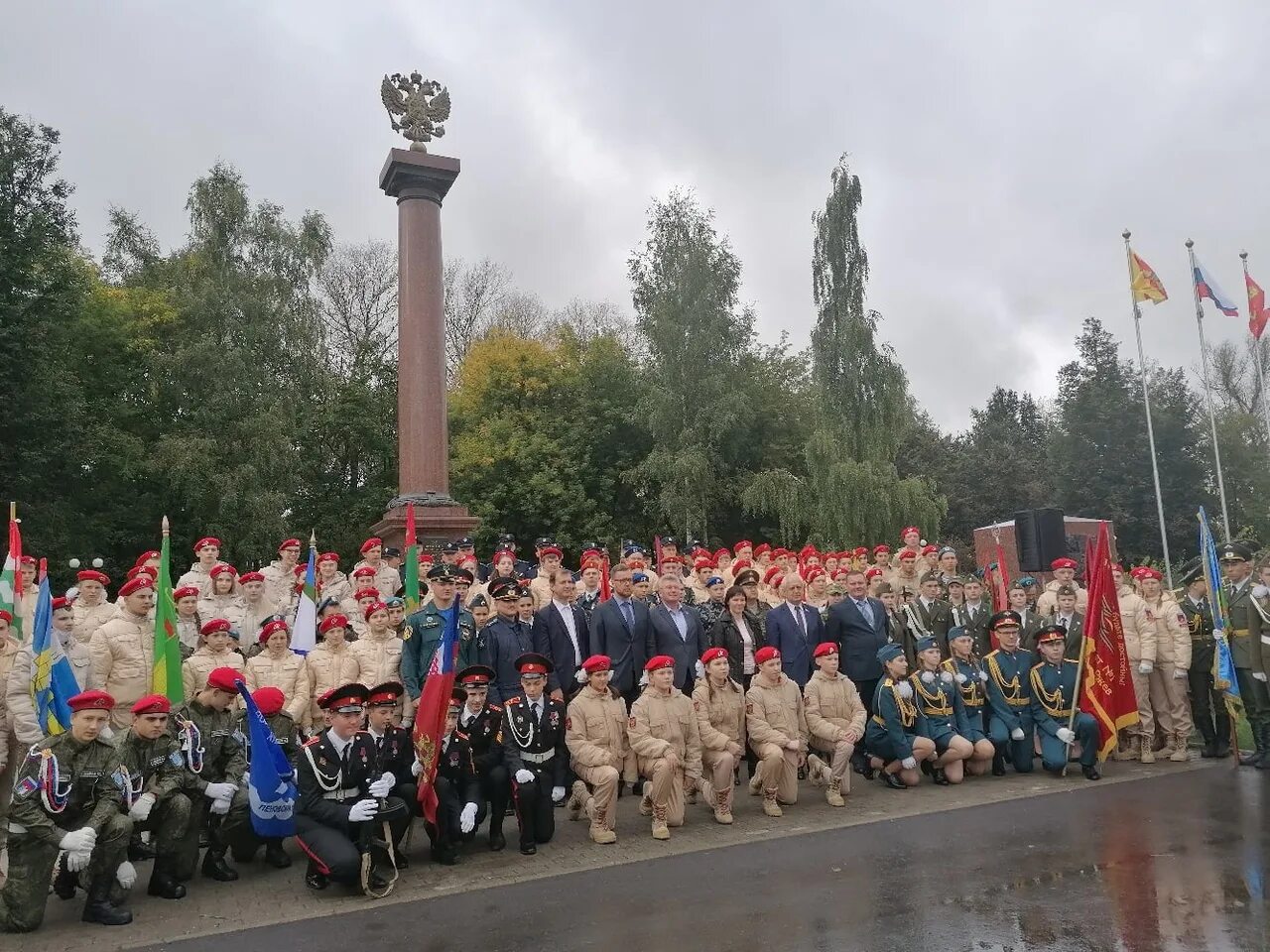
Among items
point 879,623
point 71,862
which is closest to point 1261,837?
point 879,623

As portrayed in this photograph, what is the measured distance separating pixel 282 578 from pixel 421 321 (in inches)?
259

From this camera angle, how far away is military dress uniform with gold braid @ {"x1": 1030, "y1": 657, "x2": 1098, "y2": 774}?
9.46 m

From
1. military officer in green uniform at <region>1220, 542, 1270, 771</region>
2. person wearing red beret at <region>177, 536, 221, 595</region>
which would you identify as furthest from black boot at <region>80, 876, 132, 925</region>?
military officer in green uniform at <region>1220, 542, 1270, 771</region>

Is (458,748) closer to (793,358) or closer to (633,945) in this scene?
(633,945)

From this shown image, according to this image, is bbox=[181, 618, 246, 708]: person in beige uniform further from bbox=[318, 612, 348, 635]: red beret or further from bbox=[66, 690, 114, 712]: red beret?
bbox=[66, 690, 114, 712]: red beret

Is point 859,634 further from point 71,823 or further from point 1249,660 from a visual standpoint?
point 71,823

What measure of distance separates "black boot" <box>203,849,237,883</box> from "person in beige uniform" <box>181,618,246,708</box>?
1468mm

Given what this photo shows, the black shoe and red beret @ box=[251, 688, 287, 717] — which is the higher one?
red beret @ box=[251, 688, 287, 717]

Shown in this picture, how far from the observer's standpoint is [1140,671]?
10320mm

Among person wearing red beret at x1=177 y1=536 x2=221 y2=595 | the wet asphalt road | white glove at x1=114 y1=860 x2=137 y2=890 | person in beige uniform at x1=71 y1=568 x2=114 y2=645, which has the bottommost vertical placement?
the wet asphalt road

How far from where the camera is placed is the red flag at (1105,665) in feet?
31.2

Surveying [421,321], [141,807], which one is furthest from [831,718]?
[421,321]

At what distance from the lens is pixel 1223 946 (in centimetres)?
489

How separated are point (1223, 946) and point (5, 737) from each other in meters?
7.83
